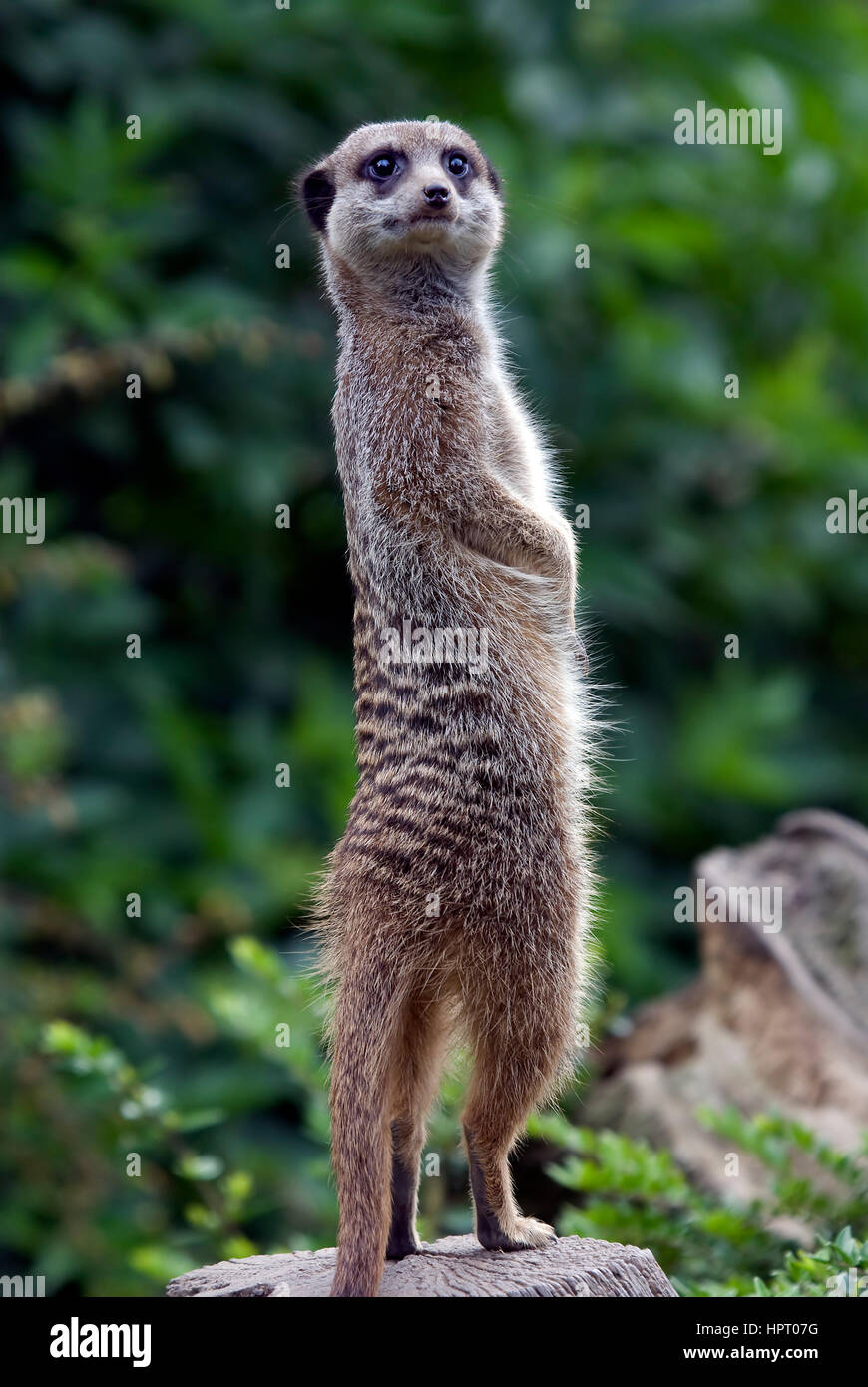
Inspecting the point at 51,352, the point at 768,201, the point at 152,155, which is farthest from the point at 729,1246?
the point at 768,201

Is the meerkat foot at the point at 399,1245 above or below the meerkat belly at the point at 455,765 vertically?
below


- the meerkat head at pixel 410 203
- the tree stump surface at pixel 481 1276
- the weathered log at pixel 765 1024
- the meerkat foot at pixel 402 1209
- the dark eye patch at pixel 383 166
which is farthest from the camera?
the weathered log at pixel 765 1024

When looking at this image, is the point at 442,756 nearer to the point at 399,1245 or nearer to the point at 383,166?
the point at 399,1245

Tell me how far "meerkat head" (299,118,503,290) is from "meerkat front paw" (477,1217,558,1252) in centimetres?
197

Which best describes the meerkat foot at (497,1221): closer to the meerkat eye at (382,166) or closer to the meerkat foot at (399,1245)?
the meerkat foot at (399,1245)

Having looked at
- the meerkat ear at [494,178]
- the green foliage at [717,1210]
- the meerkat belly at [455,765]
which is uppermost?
the meerkat ear at [494,178]

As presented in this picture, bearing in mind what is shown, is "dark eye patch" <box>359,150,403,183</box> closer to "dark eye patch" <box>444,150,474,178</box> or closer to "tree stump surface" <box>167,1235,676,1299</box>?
"dark eye patch" <box>444,150,474,178</box>

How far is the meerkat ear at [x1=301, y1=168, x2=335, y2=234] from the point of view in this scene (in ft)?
11.4

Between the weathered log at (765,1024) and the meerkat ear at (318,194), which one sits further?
the weathered log at (765,1024)

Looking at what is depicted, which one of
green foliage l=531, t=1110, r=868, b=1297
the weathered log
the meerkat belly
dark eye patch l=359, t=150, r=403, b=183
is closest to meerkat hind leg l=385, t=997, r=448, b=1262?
the meerkat belly

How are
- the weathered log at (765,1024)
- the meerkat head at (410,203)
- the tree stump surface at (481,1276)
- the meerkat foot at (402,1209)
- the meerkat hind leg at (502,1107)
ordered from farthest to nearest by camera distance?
the weathered log at (765,1024) < the meerkat head at (410,203) < the meerkat foot at (402,1209) < the meerkat hind leg at (502,1107) < the tree stump surface at (481,1276)

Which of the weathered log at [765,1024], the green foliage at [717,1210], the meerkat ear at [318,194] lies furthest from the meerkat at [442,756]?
the weathered log at [765,1024]

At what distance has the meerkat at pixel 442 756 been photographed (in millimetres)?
2742

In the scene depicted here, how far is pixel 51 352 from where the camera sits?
5.30m
